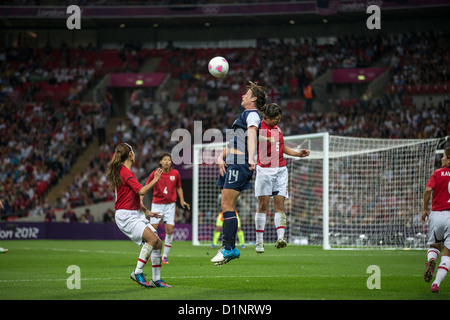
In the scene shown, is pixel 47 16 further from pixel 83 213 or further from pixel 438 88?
pixel 438 88

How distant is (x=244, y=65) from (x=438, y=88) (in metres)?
12.9

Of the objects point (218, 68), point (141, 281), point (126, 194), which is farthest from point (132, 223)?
point (218, 68)

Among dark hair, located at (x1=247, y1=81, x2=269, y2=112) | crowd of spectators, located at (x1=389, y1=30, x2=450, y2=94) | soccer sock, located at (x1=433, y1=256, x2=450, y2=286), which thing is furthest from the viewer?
crowd of spectators, located at (x1=389, y1=30, x2=450, y2=94)

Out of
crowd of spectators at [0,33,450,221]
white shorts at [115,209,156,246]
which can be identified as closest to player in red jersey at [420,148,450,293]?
white shorts at [115,209,156,246]

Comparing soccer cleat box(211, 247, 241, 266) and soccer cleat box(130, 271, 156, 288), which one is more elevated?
soccer cleat box(211, 247, 241, 266)

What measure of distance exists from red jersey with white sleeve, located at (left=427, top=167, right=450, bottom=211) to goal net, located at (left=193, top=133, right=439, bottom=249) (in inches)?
432

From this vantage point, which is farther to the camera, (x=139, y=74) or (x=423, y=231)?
(x=139, y=74)

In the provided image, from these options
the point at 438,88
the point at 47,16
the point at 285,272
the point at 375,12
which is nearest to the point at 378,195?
the point at 285,272

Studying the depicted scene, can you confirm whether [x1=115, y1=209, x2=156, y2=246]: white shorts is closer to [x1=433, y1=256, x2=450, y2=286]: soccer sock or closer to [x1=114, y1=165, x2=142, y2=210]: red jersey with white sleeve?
[x1=114, y1=165, x2=142, y2=210]: red jersey with white sleeve

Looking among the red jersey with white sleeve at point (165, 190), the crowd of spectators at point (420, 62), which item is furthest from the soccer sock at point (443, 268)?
the crowd of spectators at point (420, 62)

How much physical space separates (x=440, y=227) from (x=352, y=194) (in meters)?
15.2

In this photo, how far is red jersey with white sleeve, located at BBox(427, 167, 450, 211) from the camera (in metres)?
10.2

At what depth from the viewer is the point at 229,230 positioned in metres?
10.4

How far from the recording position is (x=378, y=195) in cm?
2416
